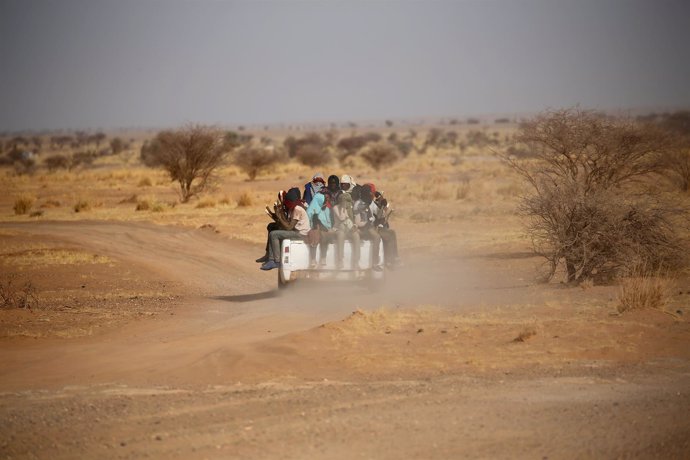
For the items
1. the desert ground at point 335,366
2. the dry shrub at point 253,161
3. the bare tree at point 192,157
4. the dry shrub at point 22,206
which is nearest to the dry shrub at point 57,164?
the dry shrub at point 253,161

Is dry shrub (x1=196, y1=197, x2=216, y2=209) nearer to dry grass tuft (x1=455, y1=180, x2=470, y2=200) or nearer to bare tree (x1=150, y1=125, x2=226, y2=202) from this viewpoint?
bare tree (x1=150, y1=125, x2=226, y2=202)

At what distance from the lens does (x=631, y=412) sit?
773 centimetres

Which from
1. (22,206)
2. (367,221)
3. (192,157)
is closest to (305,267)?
(367,221)

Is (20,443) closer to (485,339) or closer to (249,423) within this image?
(249,423)

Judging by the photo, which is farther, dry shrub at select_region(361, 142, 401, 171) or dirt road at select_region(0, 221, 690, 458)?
dry shrub at select_region(361, 142, 401, 171)

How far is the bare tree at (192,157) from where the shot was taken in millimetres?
39250

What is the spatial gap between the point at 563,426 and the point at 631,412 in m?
0.76

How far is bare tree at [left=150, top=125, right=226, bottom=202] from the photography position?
1545 inches

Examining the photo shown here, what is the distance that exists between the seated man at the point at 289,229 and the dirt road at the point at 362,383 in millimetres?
712

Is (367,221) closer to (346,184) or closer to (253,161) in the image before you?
(346,184)

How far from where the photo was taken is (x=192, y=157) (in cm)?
3934

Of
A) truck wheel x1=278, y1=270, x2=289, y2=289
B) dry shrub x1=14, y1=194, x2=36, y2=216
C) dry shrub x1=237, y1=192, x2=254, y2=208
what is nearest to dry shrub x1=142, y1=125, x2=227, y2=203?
dry shrub x1=237, y1=192, x2=254, y2=208

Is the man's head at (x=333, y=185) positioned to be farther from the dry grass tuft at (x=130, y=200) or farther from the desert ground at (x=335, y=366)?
the dry grass tuft at (x=130, y=200)

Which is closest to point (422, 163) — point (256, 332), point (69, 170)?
point (69, 170)
